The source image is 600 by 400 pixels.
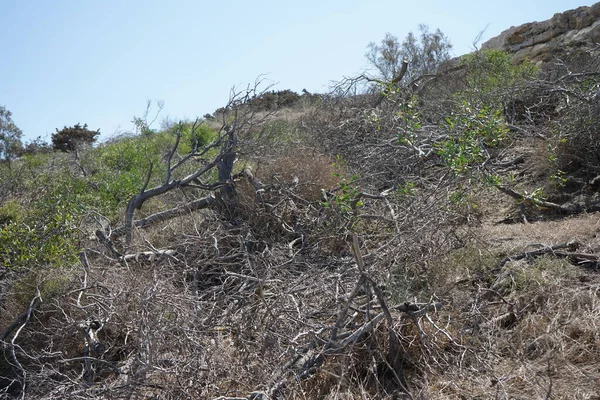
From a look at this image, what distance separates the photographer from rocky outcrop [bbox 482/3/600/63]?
1450 centimetres

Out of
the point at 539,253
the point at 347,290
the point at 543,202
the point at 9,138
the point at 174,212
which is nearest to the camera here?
the point at 347,290

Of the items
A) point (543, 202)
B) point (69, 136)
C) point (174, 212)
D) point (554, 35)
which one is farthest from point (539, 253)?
point (69, 136)

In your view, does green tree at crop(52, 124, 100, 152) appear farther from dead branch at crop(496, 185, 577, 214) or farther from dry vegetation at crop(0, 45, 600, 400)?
dead branch at crop(496, 185, 577, 214)

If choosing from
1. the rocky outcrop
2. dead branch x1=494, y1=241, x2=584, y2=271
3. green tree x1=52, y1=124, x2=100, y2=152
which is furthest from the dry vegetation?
green tree x1=52, y1=124, x2=100, y2=152

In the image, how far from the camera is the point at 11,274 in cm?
629

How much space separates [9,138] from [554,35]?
1526cm

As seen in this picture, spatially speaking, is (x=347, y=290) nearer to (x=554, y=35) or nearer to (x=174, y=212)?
(x=174, y=212)

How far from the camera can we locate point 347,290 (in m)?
4.76

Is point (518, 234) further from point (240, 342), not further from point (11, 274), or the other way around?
point (11, 274)

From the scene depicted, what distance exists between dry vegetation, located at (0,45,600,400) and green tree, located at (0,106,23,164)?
10374mm

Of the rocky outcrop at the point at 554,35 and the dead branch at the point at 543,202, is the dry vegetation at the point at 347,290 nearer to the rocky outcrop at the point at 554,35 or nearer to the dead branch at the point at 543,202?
the dead branch at the point at 543,202

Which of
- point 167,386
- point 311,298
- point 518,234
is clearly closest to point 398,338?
point 311,298

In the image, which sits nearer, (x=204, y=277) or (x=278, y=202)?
(x=204, y=277)

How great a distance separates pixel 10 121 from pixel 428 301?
1568cm
